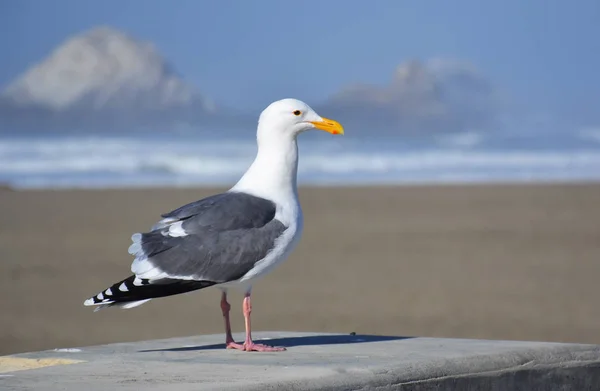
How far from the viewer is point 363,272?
13.1 m

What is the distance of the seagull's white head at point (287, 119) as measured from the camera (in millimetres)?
6027

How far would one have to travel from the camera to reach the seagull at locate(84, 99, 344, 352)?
564 cm

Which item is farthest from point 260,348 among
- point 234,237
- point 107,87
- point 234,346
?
point 107,87

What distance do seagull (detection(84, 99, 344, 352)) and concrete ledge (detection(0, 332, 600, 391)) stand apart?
1.08 ft

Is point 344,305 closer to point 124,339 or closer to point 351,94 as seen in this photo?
point 124,339

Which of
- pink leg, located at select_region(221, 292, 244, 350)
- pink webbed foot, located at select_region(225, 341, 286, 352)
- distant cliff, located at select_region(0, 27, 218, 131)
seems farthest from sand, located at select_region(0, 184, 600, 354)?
distant cliff, located at select_region(0, 27, 218, 131)

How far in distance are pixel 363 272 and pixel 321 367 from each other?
8.13 meters

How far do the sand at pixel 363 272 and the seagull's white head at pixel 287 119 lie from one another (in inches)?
159

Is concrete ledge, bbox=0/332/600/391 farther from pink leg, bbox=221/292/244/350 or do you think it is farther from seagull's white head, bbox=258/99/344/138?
seagull's white head, bbox=258/99/344/138

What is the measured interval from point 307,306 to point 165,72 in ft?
126

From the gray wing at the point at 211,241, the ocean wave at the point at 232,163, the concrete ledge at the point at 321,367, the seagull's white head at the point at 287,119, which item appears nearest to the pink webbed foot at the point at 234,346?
the concrete ledge at the point at 321,367

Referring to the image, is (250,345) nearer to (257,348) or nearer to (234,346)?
(257,348)

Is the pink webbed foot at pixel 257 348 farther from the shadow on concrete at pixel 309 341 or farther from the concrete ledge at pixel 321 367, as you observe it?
the shadow on concrete at pixel 309 341

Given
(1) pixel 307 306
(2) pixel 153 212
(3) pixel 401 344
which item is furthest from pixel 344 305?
(2) pixel 153 212
